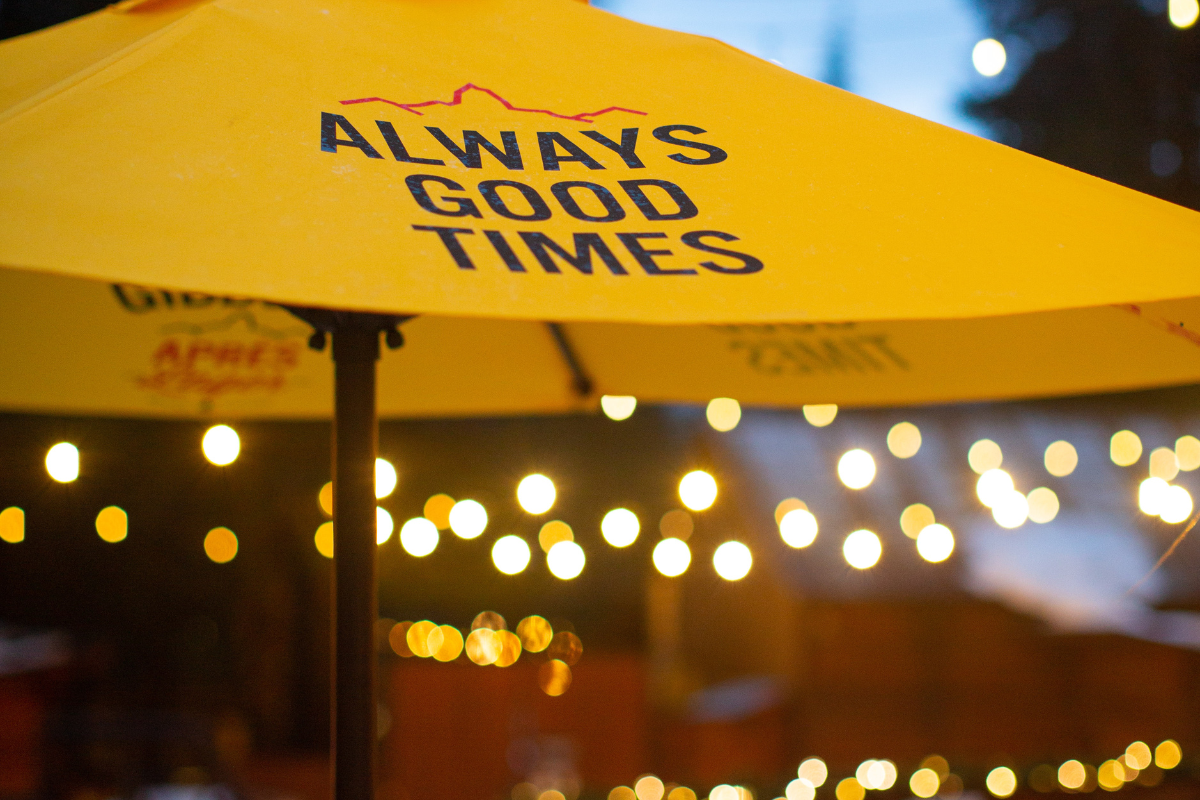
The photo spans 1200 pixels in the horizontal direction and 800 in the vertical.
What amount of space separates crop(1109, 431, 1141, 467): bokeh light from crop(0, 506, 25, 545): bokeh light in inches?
193

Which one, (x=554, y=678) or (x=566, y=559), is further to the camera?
(x=554, y=678)

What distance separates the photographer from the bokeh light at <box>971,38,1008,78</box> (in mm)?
3236

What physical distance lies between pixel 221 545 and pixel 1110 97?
152 inches

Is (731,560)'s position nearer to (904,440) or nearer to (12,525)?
(904,440)

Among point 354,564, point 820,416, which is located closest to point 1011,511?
point 820,416

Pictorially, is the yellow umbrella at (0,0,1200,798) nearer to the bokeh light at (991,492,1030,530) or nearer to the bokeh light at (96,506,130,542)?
the bokeh light at (96,506,130,542)

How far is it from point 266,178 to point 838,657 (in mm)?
4182

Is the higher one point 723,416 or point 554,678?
point 723,416

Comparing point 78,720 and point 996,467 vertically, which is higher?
point 996,467

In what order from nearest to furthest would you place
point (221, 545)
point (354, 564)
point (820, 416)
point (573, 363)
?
1. point (354, 564)
2. point (573, 363)
3. point (221, 545)
4. point (820, 416)

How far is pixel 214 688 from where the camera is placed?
15.5 feet

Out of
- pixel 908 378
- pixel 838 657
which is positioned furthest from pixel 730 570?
pixel 908 378

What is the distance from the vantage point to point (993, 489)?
480cm

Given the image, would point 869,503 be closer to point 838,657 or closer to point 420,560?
point 838,657
